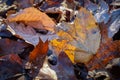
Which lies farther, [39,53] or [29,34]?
[29,34]

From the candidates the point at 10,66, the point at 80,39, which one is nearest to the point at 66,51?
the point at 80,39

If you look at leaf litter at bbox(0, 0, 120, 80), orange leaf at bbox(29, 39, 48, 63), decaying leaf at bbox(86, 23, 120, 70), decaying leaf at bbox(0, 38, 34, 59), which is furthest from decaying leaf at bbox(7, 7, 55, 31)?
decaying leaf at bbox(86, 23, 120, 70)

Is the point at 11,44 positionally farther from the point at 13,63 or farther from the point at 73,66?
the point at 73,66

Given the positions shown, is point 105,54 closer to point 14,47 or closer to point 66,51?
point 66,51

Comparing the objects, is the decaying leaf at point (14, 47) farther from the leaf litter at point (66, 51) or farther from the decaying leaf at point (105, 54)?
the decaying leaf at point (105, 54)

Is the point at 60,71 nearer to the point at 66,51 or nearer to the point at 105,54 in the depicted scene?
the point at 66,51

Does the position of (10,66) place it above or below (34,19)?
below

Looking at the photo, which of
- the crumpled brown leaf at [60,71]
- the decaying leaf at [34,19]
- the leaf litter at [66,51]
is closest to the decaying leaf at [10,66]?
the leaf litter at [66,51]

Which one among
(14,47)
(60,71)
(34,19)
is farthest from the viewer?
(34,19)

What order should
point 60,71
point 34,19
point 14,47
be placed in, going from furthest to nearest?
point 34,19 < point 14,47 < point 60,71
